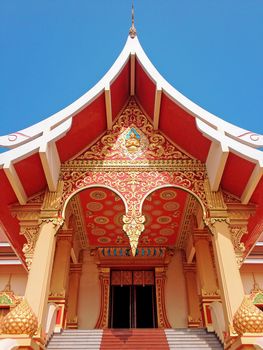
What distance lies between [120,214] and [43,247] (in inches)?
119

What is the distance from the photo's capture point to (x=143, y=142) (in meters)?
6.80

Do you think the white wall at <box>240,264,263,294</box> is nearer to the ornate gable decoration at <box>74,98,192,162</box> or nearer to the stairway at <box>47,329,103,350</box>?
the ornate gable decoration at <box>74,98,192,162</box>

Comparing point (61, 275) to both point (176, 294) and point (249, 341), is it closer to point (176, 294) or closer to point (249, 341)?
point (176, 294)

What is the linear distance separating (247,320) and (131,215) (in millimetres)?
2484

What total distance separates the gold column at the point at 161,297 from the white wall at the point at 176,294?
115mm

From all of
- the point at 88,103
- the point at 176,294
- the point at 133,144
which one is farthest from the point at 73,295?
the point at 88,103

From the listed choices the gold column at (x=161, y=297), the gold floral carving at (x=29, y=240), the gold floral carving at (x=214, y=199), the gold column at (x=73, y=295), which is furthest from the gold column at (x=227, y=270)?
the gold column at (x=73, y=295)

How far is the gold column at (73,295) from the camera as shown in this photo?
8.07 metres

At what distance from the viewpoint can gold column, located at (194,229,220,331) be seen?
269 inches

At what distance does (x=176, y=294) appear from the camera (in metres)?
8.73

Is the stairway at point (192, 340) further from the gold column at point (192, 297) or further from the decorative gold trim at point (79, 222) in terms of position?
the decorative gold trim at point (79, 222)

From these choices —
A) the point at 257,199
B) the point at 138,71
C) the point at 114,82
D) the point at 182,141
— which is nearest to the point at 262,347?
the point at 257,199

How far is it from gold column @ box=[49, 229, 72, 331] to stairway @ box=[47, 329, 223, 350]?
1078 mm

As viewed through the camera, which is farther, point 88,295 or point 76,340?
point 88,295
